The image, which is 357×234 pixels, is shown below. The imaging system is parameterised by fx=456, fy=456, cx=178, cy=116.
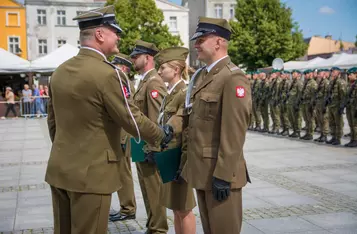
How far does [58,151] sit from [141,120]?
2.09 feet

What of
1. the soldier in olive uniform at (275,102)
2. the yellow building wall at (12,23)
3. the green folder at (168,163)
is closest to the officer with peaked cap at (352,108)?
the soldier in olive uniform at (275,102)

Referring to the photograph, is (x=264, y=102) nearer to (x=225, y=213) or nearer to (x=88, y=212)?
(x=225, y=213)

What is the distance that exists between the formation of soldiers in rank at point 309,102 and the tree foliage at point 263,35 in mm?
27277

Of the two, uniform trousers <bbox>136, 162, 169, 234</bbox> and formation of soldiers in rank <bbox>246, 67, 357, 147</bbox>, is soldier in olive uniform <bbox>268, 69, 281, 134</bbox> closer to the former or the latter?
formation of soldiers in rank <bbox>246, 67, 357, 147</bbox>

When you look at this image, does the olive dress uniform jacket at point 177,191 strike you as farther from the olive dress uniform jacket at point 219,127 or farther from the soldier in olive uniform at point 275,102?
the soldier in olive uniform at point 275,102

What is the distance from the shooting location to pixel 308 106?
14664 millimetres

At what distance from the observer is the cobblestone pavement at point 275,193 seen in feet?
18.5

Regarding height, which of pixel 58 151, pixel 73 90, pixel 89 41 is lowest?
pixel 58 151

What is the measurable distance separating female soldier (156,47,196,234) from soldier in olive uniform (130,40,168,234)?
50 cm

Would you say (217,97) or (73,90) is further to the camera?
(217,97)

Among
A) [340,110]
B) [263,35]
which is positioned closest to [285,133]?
[340,110]

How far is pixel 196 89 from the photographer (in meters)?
3.75

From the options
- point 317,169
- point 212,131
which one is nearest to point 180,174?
point 212,131

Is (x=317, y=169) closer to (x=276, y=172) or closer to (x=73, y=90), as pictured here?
(x=276, y=172)
